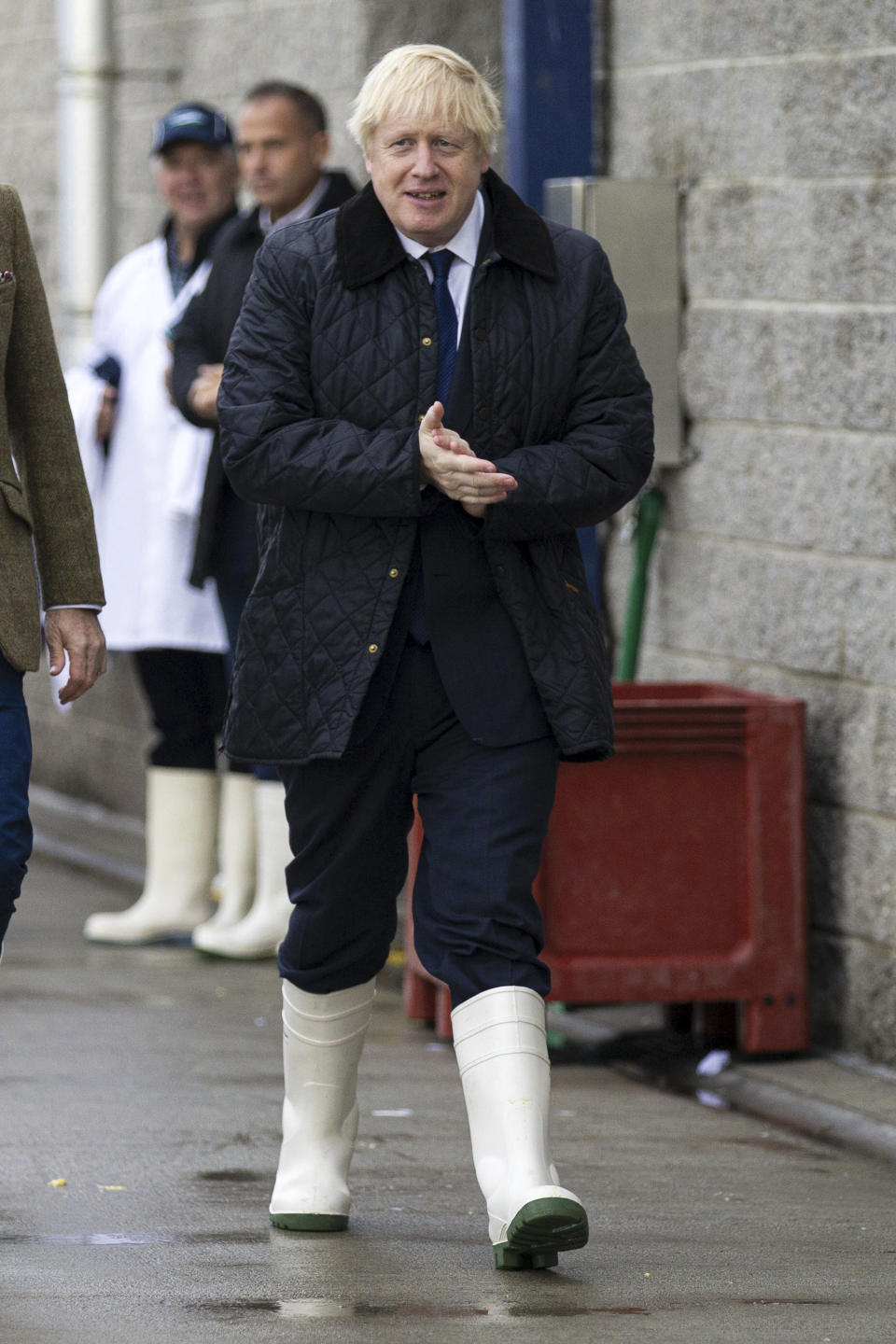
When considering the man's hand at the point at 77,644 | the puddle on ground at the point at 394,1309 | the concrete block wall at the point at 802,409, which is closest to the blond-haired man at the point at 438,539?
the puddle on ground at the point at 394,1309

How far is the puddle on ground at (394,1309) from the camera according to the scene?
153 inches

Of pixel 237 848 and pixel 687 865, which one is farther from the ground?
pixel 687 865

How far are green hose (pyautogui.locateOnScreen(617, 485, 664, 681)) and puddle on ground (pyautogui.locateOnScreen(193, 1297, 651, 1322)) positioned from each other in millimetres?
2796

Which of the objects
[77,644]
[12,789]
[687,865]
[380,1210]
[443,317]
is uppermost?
[443,317]

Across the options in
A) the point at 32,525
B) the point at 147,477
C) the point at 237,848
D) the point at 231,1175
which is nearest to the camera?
the point at 32,525

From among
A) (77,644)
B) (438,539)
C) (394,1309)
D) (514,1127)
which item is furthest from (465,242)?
(394,1309)

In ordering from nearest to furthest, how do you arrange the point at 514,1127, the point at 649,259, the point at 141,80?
the point at 514,1127, the point at 649,259, the point at 141,80

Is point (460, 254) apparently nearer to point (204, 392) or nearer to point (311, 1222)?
point (311, 1222)

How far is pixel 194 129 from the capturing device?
7281 mm

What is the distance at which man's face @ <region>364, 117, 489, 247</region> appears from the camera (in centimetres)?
414

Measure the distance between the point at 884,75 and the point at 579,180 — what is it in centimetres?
102

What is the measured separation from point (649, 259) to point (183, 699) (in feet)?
6.72

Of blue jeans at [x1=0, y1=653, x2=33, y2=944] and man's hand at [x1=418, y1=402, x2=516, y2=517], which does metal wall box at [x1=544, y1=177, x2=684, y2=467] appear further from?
blue jeans at [x1=0, y1=653, x2=33, y2=944]

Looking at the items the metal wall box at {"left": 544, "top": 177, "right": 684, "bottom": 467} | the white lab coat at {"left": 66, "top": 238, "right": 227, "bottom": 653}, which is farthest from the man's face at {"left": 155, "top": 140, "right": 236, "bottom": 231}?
the metal wall box at {"left": 544, "top": 177, "right": 684, "bottom": 467}
